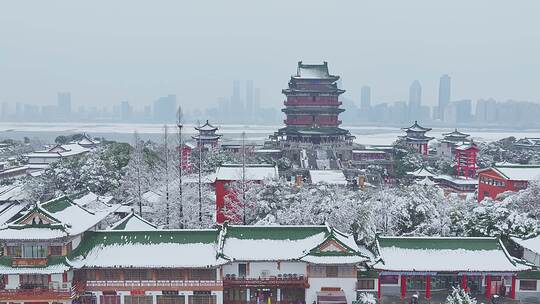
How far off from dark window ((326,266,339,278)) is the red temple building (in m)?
26.5

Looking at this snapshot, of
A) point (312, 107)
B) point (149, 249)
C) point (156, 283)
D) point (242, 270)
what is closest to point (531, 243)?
point (242, 270)

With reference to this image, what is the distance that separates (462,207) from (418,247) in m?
8.83

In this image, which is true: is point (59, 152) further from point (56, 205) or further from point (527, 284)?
point (527, 284)

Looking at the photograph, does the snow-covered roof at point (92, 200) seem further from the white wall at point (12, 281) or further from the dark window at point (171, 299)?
the dark window at point (171, 299)

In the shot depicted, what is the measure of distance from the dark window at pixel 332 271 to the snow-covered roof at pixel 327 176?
20264 millimetres

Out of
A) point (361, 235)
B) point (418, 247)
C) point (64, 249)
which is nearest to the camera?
point (64, 249)

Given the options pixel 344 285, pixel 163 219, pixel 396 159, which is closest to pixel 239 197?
pixel 163 219

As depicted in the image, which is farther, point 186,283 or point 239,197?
point 239,197

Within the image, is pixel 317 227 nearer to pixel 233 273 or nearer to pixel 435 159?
pixel 233 273

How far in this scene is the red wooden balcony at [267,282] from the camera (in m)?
26.8

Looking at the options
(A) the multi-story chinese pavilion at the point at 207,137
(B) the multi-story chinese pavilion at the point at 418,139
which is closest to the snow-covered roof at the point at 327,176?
(A) the multi-story chinese pavilion at the point at 207,137

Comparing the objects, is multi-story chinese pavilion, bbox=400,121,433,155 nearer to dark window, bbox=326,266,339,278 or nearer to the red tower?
the red tower

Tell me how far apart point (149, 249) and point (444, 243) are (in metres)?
16.9

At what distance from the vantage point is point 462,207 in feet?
115
